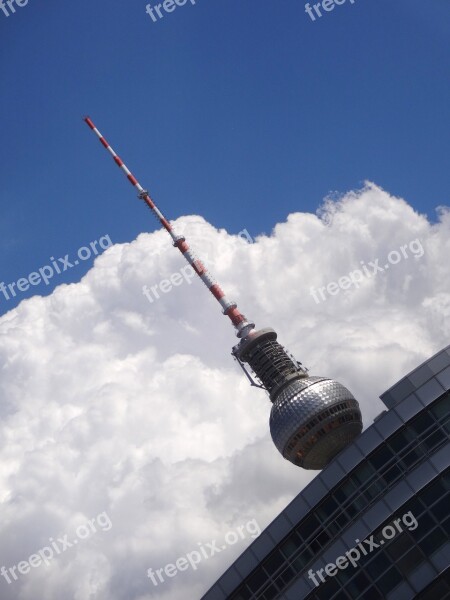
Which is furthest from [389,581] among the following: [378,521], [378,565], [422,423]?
[422,423]

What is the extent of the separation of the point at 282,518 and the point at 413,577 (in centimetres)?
833

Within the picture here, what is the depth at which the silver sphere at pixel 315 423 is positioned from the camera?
5950 centimetres

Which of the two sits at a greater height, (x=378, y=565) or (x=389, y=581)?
(x=378, y=565)

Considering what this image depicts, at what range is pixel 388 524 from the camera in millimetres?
31859

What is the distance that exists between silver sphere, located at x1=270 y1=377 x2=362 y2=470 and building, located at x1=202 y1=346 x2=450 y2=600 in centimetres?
2459

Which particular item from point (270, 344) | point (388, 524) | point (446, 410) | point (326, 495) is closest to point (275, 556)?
point (326, 495)

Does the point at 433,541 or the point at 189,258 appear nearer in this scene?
the point at 433,541

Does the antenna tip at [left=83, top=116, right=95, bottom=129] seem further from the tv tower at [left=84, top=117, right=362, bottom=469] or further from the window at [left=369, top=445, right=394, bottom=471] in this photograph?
the window at [left=369, top=445, right=394, bottom=471]

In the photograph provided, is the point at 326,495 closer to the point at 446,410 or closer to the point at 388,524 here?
the point at 388,524

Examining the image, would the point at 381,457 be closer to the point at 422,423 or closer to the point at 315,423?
the point at 422,423

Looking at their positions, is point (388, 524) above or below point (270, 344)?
below

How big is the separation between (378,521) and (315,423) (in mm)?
27596

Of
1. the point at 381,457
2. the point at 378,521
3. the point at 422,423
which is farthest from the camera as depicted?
Result: the point at 381,457

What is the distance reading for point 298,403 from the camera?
6188cm
